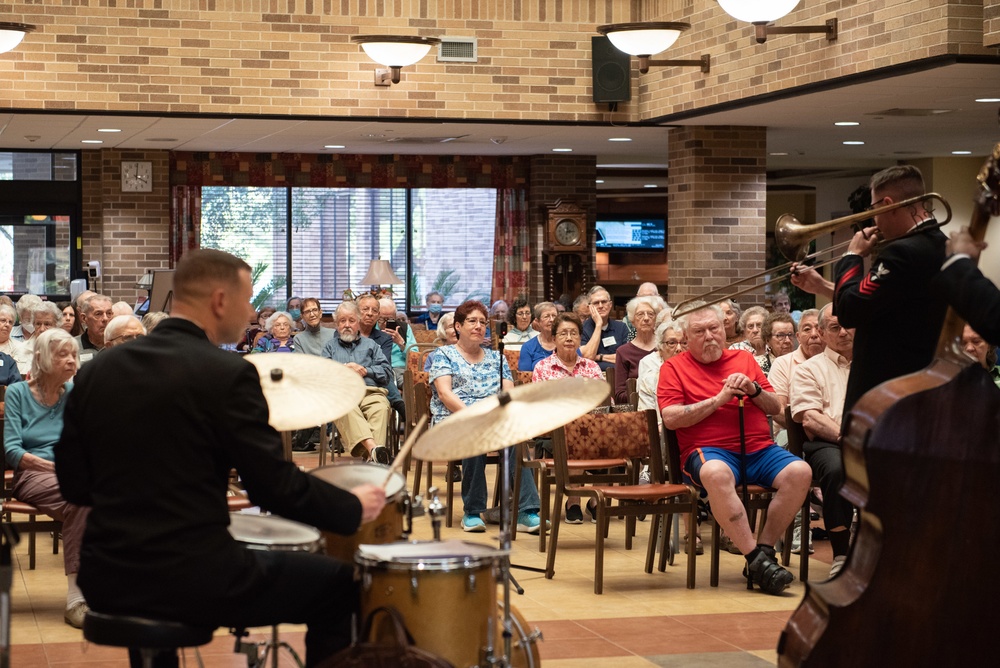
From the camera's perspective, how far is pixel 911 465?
10.3 feet

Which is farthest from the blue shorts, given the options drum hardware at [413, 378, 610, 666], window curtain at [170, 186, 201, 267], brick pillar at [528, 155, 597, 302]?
window curtain at [170, 186, 201, 267]

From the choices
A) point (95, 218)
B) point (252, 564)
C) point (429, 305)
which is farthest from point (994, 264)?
point (252, 564)

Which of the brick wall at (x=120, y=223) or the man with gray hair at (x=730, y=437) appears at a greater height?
the brick wall at (x=120, y=223)

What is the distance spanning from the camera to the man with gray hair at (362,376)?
8.20 meters

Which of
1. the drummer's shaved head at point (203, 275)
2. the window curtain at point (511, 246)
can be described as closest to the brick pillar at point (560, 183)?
the window curtain at point (511, 246)

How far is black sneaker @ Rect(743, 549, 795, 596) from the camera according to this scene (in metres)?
5.53

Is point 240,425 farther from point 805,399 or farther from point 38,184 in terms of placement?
point 38,184

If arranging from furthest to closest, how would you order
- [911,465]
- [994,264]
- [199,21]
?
[994,264] → [199,21] → [911,465]

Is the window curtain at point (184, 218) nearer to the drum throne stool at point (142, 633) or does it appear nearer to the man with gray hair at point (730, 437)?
the man with gray hair at point (730, 437)

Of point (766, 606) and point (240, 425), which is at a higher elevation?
point (240, 425)

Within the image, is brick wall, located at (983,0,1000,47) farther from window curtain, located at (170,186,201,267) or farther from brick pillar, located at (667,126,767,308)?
window curtain, located at (170,186,201,267)

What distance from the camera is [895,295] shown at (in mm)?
4012

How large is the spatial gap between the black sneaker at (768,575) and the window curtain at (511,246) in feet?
32.6

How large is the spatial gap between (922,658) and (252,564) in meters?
1.62
